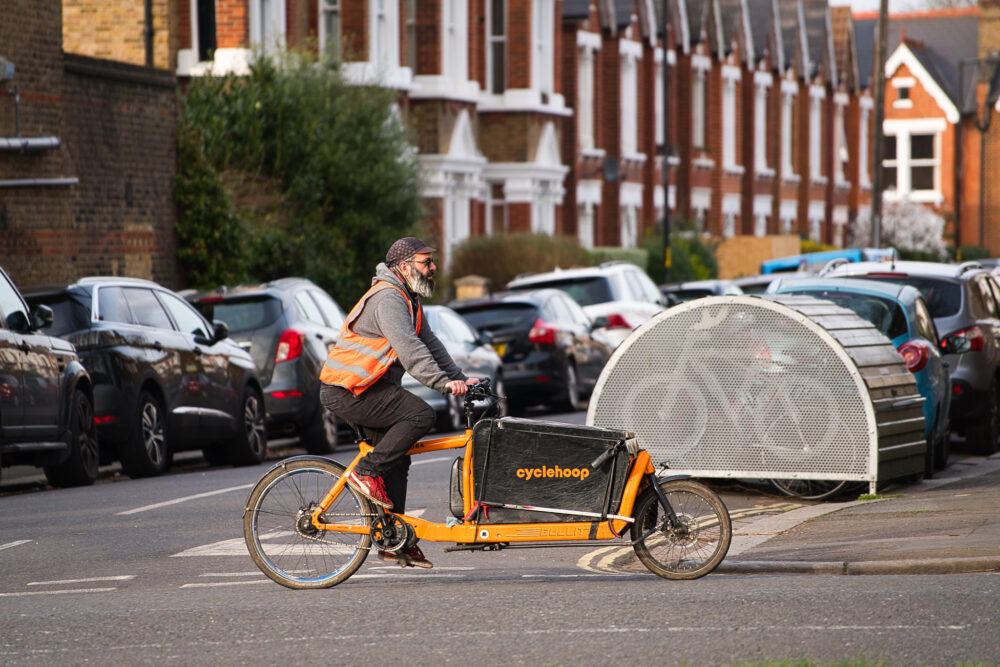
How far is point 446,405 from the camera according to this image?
2041 cm

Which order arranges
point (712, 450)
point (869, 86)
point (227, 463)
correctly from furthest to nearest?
point (869, 86), point (227, 463), point (712, 450)

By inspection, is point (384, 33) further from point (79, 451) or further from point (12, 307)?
point (12, 307)

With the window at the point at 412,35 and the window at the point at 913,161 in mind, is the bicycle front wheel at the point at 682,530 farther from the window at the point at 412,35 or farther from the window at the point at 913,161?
the window at the point at 913,161

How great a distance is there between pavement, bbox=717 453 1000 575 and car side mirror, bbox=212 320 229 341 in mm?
6338

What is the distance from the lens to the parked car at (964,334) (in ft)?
54.6

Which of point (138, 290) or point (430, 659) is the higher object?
point (138, 290)

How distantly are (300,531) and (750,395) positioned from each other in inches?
163

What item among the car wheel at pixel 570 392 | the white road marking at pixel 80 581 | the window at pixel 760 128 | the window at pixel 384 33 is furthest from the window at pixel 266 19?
the window at pixel 760 128

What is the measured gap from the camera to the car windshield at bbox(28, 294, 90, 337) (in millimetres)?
15148

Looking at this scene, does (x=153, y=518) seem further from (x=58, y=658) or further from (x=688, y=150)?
(x=688, y=150)

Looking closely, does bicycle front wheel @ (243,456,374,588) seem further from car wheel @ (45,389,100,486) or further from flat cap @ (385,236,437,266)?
car wheel @ (45,389,100,486)

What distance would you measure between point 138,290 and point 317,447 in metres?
3.02

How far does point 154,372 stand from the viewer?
15523 mm

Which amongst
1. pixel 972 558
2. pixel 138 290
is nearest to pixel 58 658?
pixel 972 558
